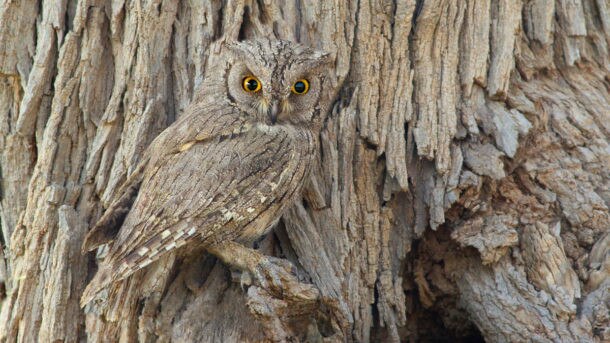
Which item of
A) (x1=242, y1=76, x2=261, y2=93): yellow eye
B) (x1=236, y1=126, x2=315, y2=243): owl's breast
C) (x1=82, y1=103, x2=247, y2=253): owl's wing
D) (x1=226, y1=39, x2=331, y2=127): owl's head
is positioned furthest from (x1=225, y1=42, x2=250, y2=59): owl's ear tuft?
(x1=236, y1=126, x2=315, y2=243): owl's breast

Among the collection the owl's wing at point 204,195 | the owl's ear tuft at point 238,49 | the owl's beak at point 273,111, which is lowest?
the owl's wing at point 204,195

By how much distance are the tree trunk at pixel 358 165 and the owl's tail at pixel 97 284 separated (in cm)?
24

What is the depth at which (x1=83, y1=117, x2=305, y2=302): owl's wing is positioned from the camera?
10.7 ft

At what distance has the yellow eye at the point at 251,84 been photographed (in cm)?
356

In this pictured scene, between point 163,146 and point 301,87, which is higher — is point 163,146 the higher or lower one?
the lower one

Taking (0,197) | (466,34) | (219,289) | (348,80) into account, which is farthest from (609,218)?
(0,197)

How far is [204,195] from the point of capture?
10.9ft

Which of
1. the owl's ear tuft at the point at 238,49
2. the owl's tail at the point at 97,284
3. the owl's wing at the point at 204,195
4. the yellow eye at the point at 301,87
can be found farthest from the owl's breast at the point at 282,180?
the owl's tail at the point at 97,284

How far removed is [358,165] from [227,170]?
30.5 inches

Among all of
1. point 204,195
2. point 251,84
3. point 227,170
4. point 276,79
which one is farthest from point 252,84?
point 204,195

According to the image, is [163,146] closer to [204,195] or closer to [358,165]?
[204,195]

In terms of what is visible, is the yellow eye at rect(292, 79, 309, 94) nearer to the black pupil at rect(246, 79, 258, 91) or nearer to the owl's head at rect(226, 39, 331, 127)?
the owl's head at rect(226, 39, 331, 127)

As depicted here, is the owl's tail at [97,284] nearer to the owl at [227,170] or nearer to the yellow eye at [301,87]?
the owl at [227,170]

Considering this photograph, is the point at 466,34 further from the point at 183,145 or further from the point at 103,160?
the point at 103,160
